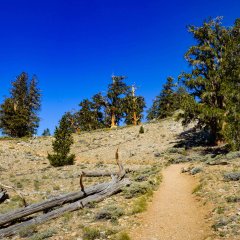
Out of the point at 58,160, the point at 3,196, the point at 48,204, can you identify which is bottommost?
the point at 48,204

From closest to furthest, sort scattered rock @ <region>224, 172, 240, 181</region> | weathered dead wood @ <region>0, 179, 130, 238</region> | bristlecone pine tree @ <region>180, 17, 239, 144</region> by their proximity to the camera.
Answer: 1. weathered dead wood @ <region>0, 179, 130, 238</region>
2. scattered rock @ <region>224, 172, 240, 181</region>
3. bristlecone pine tree @ <region>180, 17, 239, 144</region>

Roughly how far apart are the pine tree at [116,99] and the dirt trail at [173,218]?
55.6m

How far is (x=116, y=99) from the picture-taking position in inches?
2990

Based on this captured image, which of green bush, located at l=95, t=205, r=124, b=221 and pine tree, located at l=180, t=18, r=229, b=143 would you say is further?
pine tree, located at l=180, t=18, r=229, b=143

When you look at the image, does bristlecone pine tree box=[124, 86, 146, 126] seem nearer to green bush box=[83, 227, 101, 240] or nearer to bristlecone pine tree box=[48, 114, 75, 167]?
Answer: bristlecone pine tree box=[48, 114, 75, 167]

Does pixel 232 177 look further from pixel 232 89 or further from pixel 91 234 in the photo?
pixel 232 89

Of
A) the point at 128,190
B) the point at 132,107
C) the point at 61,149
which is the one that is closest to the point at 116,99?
the point at 132,107

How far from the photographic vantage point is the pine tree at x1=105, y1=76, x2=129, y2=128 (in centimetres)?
7500

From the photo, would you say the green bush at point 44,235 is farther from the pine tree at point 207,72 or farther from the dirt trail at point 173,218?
the pine tree at point 207,72

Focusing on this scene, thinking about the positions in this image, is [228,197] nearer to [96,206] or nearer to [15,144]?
[96,206]

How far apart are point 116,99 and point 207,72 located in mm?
39663

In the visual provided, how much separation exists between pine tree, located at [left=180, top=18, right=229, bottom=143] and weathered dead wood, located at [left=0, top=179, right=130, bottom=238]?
66.9ft

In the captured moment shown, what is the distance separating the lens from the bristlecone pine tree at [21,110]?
219ft

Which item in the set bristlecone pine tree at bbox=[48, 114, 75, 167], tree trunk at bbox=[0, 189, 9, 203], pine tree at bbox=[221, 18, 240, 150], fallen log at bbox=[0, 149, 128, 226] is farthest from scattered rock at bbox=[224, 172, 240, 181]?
bristlecone pine tree at bbox=[48, 114, 75, 167]
